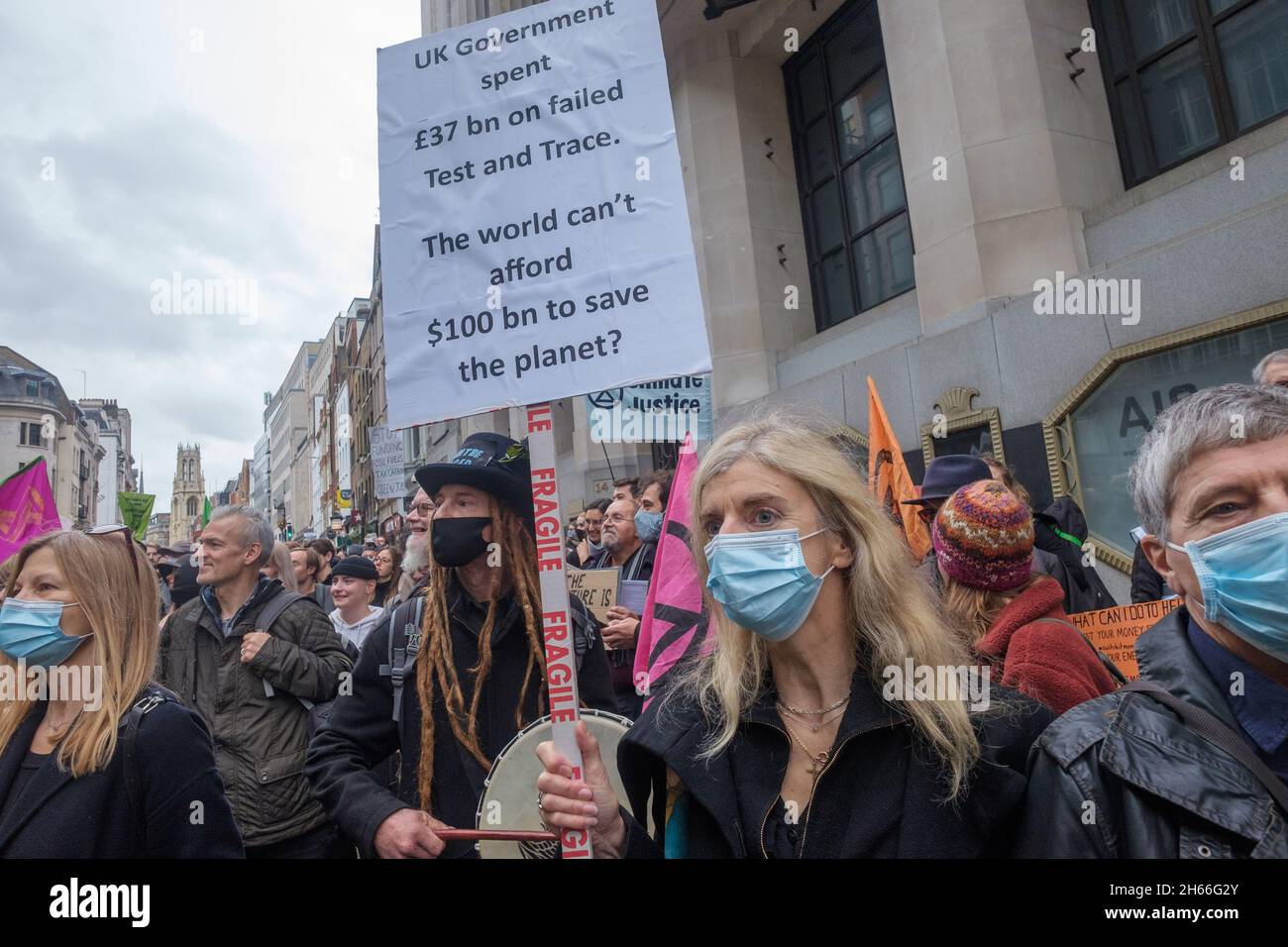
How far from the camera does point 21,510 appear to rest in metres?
6.12

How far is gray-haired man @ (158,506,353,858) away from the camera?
12.0 feet

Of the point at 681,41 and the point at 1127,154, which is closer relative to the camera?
the point at 1127,154

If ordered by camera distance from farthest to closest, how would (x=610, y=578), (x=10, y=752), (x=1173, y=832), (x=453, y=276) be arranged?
(x=610, y=578), (x=453, y=276), (x=10, y=752), (x=1173, y=832)

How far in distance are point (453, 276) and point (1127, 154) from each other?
7.68 m

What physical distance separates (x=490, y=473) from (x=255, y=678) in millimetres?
1958

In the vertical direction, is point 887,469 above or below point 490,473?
above

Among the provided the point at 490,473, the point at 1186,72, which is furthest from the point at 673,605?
the point at 1186,72

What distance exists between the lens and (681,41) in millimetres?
12125

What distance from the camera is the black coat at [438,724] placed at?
2.50 m

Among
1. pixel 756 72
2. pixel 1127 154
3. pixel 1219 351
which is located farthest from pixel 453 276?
pixel 756 72

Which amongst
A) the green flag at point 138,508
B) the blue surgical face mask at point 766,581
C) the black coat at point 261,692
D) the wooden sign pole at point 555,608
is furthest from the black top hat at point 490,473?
the green flag at point 138,508

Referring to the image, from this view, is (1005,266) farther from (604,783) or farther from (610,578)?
(604,783)

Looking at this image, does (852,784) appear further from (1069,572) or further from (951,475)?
(1069,572)

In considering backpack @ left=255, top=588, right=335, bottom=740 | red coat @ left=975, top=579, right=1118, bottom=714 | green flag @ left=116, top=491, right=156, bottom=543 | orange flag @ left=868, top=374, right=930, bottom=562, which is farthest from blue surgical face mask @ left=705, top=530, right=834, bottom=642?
green flag @ left=116, top=491, right=156, bottom=543
